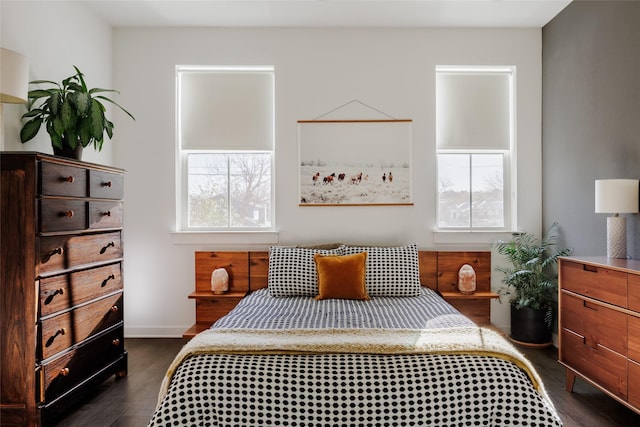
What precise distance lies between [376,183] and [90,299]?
2320mm

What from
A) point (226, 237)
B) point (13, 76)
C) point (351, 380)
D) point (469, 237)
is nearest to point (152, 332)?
point (226, 237)

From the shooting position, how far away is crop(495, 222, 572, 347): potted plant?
3.12m

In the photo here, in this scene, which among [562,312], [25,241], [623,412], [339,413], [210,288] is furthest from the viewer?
[210,288]

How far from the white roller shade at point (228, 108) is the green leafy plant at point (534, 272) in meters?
2.32

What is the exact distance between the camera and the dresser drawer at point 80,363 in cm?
200

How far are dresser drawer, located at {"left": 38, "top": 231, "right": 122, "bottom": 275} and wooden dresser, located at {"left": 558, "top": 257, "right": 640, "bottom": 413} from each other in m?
2.94

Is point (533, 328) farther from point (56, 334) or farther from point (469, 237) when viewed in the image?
point (56, 334)

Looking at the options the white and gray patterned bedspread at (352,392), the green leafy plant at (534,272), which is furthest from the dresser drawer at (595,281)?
the white and gray patterned bedspread at (352,392)

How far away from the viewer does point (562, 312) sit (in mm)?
2475

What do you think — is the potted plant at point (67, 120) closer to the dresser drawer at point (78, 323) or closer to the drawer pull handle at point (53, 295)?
the drawer pull handle at point (53, 295)

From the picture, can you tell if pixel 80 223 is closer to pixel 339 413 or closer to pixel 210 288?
pixel 210 288

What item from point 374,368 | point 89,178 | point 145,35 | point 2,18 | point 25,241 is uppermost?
point 145,35

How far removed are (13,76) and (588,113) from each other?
3640mm

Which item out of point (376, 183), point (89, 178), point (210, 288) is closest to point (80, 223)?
point (89, 178)
